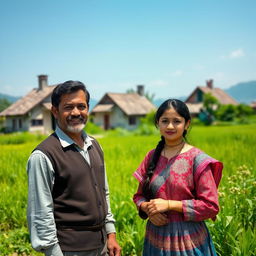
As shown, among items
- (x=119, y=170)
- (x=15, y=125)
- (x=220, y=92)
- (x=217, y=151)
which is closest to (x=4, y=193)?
(x=119, y=170)

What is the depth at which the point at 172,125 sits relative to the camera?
5.52 ft

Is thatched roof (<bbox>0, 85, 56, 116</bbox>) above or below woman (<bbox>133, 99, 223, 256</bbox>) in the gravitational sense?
above

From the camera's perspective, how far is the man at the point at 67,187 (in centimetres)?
160

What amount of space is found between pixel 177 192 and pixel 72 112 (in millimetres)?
803

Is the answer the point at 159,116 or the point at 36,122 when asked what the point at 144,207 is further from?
the point at 36,122

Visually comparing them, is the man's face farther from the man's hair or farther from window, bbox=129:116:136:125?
window, bbox=129:116:136:125

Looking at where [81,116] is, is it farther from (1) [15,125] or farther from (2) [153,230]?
(1) [15,125]

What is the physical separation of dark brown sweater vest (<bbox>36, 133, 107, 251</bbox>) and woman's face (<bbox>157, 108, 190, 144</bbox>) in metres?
0.54

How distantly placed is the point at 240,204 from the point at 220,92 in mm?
38707

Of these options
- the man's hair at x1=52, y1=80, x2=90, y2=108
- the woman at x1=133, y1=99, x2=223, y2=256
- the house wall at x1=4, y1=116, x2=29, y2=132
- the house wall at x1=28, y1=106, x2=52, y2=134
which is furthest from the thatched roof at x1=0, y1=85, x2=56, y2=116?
the woman at x1=133, y1=99, x2=223, y2=256

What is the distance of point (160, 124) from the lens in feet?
5.71

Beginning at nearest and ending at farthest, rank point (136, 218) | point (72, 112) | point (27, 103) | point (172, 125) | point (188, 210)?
1. point (188, 210)
2. point (172, 125)
3. point (72, 112)
4. point (136, 218)
5. point (27, 103)

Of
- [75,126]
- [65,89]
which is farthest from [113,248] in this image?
[65,89]

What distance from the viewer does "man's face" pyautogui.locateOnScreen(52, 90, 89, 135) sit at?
5.85 feet
